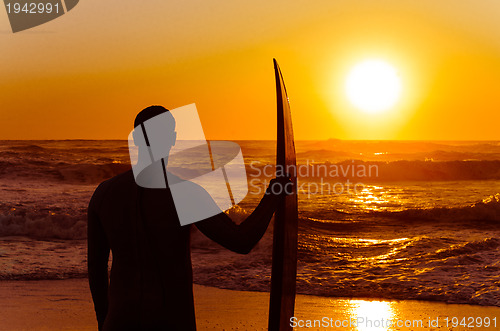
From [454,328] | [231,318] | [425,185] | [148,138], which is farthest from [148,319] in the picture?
[425,185]

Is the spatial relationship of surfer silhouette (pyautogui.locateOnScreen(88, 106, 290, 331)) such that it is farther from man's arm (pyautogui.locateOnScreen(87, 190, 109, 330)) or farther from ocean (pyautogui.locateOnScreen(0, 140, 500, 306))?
ocean (pyautogui.locateOnScreen(0, 140, 500, 306))

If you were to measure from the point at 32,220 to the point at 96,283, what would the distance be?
1092 cm

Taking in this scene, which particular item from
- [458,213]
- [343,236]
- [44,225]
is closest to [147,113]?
[343,236]

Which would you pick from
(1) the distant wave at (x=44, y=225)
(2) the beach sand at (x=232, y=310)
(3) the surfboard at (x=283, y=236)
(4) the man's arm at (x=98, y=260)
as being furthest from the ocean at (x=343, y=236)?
(4) the man's arm at (x=98, y=260)

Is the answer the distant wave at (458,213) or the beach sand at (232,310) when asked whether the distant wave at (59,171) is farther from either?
the beach sand at (232,310)

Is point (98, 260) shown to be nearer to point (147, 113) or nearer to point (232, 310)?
point (147, 113)

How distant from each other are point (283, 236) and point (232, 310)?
11.9ft

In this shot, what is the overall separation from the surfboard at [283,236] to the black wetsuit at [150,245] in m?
0.28

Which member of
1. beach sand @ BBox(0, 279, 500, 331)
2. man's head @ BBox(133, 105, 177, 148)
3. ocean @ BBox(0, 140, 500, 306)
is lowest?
beach sand @ BBox(0, 279, 500, 331)

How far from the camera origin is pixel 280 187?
1.93m

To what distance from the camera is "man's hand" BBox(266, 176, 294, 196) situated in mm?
1889

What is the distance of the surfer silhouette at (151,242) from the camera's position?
5.73 feet

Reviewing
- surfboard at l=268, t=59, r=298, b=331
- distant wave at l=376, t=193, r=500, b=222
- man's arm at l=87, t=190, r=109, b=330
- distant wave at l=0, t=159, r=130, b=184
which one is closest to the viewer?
man's arm at l=87, t=190, r=109, b=330

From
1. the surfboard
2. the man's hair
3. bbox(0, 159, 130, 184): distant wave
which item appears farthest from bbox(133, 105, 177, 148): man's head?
bbox(0, 159, 130, 184): distant wave
